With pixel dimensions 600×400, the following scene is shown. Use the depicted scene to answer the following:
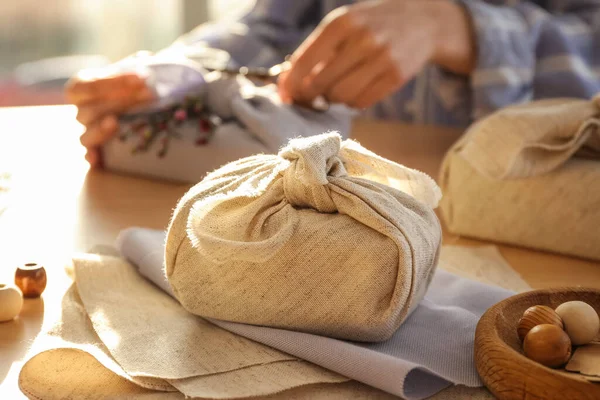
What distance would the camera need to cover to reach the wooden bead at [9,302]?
618 millimetres

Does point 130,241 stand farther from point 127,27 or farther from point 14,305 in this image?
point 127,27

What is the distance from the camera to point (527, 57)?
117 centimetres

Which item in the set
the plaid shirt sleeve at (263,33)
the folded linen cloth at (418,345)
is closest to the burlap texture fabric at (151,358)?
the folded linen cloth at (418,345)

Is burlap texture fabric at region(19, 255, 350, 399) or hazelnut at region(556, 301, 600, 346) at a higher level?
hazelnut at region(556, 301, 600, 346)

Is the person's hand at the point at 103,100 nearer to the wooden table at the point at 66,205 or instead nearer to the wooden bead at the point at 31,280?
the wooden table at the point at 66,205

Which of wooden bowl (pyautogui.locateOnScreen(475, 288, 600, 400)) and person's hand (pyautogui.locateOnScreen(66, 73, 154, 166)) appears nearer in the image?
wooden bowl (pyautogui.locateOnScreen(475, 288, 600, 400))

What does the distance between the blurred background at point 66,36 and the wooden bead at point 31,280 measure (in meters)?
2.23

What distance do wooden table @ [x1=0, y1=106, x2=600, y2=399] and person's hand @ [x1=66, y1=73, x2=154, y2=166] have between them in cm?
5

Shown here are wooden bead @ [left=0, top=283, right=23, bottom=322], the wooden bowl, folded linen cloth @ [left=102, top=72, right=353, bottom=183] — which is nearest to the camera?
the wooden bowl

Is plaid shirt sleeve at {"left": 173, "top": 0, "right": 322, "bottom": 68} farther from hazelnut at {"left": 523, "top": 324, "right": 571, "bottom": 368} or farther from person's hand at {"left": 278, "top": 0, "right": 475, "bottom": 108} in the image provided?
hazelnut at {"left": 523, "top": 324, "right": 571, "bottom": 368}

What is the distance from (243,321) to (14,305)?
0.18 meters

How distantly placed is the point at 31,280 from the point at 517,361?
1.29 ft

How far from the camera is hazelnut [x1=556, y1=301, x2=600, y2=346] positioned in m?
0.52

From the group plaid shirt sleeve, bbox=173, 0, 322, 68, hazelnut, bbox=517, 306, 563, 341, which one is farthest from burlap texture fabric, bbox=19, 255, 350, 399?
plaid shirt sleeve, bbox=173, 0, 322, 68
